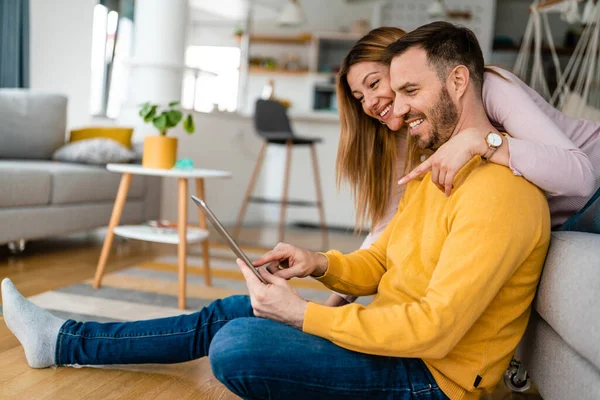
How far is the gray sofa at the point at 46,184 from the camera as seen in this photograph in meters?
3.23

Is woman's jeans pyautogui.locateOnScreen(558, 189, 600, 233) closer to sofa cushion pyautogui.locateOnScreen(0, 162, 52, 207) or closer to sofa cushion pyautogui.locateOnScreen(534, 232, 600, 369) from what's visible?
sofa cushion pyautogui.locateOnScreen(534, 232, 600, 369)

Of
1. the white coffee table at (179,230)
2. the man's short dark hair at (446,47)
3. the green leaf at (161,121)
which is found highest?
the man's short dark hair at (446,47)

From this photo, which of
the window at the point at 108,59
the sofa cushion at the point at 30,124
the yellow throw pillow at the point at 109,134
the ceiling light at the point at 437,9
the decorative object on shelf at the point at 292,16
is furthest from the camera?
the ceiling light at the point at 437,9

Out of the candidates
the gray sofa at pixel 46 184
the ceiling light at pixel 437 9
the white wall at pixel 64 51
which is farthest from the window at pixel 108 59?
the ceiling light at pixel 437 9

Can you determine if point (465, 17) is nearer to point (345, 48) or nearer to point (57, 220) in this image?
point (345, 48)

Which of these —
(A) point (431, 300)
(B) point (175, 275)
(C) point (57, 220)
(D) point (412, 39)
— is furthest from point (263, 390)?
(C) point (57, 220)

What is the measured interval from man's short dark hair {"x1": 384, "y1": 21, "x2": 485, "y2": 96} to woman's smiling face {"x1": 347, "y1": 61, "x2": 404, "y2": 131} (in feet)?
1.23

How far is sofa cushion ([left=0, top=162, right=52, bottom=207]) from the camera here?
3.15 m

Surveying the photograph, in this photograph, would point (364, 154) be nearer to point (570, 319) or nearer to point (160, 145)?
point (570, 319)

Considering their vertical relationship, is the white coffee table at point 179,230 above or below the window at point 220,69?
below

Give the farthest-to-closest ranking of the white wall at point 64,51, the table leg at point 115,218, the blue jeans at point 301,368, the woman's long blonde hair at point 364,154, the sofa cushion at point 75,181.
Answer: the white wall at point 64,51
the sofa cushion at point 75,181
the table leg at point 115,218
the woman's long blonde hair at point 364,154
the blue jeans at point 301,368

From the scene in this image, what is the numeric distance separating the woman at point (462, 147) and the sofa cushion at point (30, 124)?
2.71 metres

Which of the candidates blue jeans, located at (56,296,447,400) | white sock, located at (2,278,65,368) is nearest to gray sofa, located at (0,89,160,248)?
white sock, located at (2,278,65,368)

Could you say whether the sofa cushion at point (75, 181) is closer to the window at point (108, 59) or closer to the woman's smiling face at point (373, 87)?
the woman's smiling face at point (373, 87)
